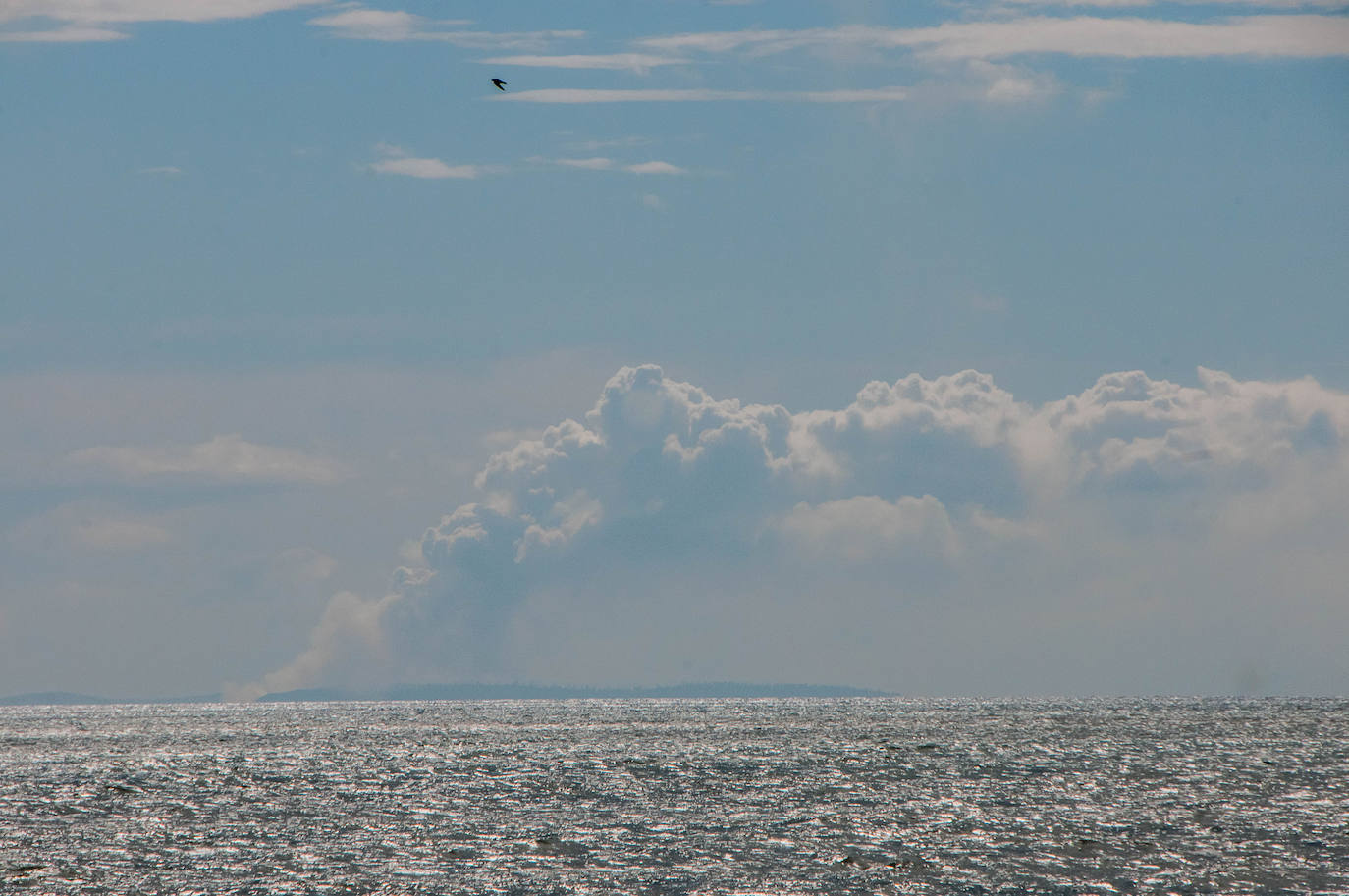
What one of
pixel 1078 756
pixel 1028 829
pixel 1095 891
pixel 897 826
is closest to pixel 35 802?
pixel 897 826

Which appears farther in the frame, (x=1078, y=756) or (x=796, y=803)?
(x=1078, y=756)

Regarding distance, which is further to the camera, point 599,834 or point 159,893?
point 599,834

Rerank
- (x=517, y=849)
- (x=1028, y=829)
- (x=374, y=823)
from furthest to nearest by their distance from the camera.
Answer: (x=374, y=823) < (x=1028, y=829) < (x=517, y=849)

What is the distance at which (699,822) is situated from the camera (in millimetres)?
80688

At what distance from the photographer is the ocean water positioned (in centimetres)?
6162

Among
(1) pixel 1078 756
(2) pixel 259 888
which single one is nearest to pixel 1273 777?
(1) pixel 1078 756

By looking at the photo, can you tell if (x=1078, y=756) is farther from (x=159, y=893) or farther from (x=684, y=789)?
(x=159, y=893)

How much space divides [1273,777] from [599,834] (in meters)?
56.4

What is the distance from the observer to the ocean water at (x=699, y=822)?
202 ft

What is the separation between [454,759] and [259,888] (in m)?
80.5

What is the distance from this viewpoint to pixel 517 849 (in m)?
71.3

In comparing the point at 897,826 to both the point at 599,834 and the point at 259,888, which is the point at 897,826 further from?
the point at 259,888

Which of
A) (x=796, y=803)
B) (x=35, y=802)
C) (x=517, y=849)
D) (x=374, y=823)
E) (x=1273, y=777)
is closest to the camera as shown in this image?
(x=517, y=849)

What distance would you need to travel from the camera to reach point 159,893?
5928 cm
